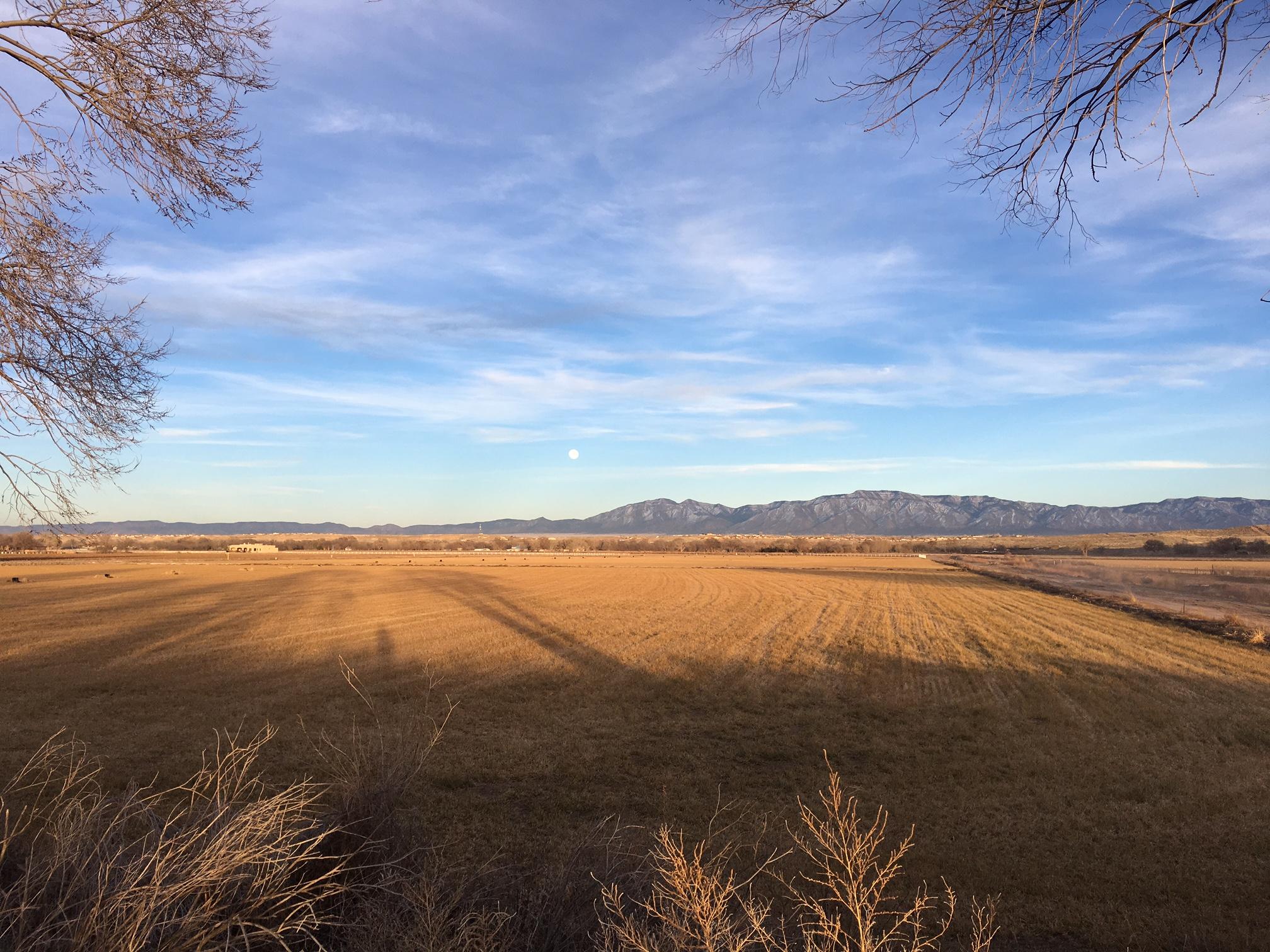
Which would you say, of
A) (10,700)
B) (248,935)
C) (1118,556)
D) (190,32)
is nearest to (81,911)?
(248,935)

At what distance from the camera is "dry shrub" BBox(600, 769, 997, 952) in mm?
3104

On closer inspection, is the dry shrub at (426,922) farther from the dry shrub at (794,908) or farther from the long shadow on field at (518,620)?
the long shadow on field at (518,620)

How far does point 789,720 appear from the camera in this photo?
11.8 meters

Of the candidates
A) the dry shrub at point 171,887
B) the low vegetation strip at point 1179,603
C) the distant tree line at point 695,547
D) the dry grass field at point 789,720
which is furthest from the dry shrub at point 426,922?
the distant tree line at point 695,547

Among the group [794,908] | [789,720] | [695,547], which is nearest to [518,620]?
[789,720]

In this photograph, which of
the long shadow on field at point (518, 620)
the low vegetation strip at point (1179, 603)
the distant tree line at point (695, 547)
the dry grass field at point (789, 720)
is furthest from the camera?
the distant tree line at point (695, 547)

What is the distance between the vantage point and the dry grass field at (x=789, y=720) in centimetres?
659

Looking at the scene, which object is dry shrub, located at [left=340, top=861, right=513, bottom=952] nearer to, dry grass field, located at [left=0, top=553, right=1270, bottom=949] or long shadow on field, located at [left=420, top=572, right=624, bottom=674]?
dry grass field, located at [left=0, top=553, right=1270, bottom=949]

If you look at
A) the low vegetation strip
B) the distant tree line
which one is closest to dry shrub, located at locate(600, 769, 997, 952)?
the low vegetation strip

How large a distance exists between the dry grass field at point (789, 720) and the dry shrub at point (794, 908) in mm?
744

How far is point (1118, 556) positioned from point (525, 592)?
287 ft

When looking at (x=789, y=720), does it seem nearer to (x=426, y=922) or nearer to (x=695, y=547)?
(x=426, y=922)

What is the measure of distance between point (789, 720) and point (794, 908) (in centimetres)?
669

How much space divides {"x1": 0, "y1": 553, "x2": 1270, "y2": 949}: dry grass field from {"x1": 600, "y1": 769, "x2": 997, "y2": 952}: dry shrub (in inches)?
29.3
